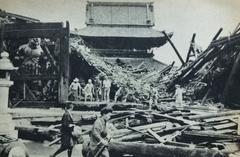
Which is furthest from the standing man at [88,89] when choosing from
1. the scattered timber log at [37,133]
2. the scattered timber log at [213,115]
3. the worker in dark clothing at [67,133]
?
the worker in dark clothing at [67,133]

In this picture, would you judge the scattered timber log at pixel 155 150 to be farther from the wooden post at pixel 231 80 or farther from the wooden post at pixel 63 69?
the wooden post at pixel 231 80

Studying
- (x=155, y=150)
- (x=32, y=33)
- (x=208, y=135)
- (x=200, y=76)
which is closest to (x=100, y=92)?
(x=32, y=33)

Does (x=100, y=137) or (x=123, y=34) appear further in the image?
(x=123, y=34)

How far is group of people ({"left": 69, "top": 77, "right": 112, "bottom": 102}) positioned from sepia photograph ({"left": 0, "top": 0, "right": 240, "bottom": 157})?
1 cm

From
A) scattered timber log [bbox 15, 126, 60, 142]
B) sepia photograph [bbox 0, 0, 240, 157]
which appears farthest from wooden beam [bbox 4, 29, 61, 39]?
scattered timber log [bbox 15, 126, 60, 142]

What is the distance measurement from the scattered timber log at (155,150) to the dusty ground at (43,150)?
477 mm

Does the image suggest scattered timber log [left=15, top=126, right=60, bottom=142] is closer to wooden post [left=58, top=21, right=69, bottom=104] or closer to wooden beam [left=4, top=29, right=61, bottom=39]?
wooden post [left=58, top=21, right=69, bottom=104]

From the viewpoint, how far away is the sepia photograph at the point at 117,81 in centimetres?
306

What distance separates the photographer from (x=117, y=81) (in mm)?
4852

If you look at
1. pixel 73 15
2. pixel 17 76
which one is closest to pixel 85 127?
pixel 17 76

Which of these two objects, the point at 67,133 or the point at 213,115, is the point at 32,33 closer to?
the point at 67,133

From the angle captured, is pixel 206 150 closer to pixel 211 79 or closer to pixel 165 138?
pixel 165 138

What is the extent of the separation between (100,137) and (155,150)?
0.58 meters

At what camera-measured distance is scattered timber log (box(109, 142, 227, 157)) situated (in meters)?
2.73
